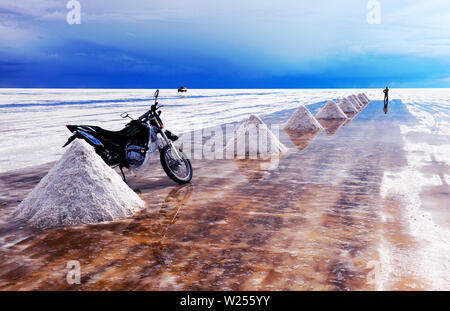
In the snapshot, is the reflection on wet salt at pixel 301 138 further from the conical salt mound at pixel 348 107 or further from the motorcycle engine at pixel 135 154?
the conical salt mound at pixel 348 107

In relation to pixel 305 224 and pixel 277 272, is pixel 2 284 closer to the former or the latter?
pixel 277 272

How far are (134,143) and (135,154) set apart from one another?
0.22 metres

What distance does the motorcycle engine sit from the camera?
7070mm

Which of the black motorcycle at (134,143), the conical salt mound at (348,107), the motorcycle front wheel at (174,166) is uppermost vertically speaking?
the conical salt mound at (348,107)

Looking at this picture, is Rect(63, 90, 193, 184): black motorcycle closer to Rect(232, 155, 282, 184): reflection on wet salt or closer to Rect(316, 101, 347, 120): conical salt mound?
Rect(232, 155, 282, 184): reflection on wet salt

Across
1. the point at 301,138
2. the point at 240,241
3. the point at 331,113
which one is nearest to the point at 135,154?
the point at 240,241

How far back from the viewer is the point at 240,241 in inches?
178

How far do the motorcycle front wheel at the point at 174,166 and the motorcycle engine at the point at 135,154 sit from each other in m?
0.35

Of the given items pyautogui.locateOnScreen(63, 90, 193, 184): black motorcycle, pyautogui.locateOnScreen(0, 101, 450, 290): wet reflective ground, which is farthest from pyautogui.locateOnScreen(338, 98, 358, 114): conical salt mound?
pyautogui.locateOnScreen(63, 90, 193, 184): black motorcycle

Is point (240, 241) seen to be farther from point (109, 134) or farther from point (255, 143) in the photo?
point (255, 143)

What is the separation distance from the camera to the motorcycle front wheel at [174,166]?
23.6ft

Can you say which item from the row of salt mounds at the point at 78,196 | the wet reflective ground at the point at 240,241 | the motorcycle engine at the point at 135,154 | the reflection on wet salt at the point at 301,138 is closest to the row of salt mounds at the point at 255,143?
the reflection on wet salt at the point at 301,138

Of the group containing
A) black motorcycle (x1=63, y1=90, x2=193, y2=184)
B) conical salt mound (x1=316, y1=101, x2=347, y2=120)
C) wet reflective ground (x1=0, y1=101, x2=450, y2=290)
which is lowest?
wet reflective ground (x1=0, y1=101, x2=450, y2=290)
